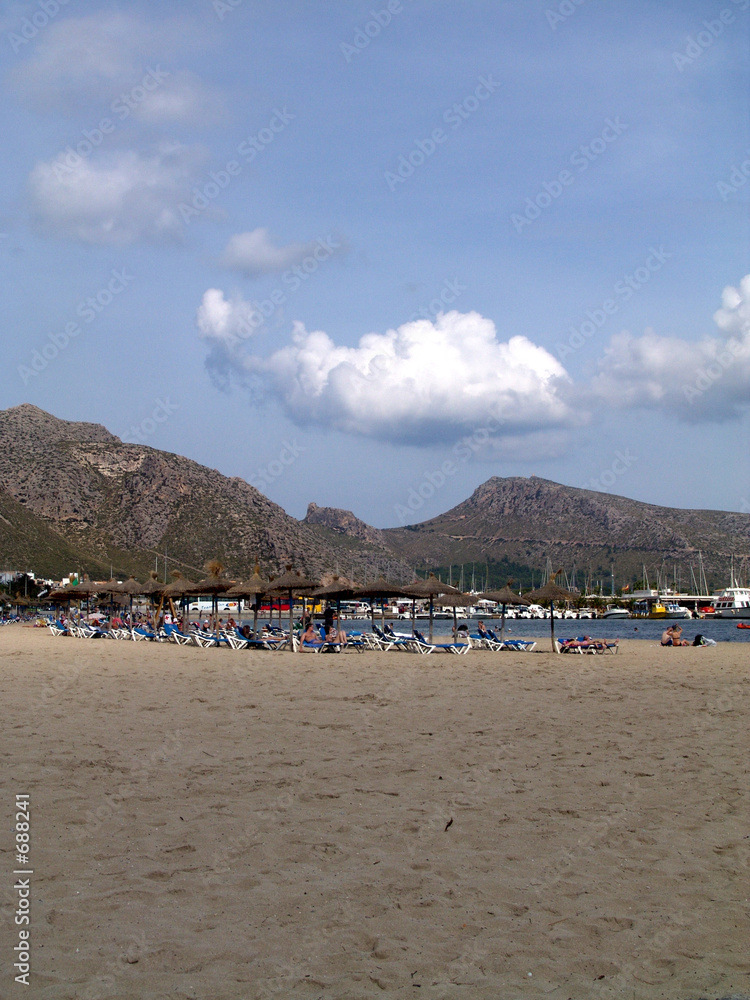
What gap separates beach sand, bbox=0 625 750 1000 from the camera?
12.0 ft

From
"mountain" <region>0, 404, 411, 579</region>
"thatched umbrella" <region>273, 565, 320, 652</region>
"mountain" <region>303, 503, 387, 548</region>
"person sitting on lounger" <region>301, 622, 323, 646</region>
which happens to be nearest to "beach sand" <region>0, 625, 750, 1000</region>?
"person sitting on lounger" <region>301, 622, 323, 646</region>

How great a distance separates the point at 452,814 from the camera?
5906 mm


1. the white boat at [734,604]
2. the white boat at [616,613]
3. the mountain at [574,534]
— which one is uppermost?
the mountain at [574,534]

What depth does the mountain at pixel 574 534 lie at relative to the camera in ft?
442

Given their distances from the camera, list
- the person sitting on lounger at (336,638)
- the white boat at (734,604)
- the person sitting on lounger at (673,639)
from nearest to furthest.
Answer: the person sitting on lounger at (336,638) → the person sitting on lounger at (673,639) → the white boat at (734,604)

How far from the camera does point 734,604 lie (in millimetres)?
76312

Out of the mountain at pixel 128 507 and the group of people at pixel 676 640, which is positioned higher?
the mountain at pixel 128 507

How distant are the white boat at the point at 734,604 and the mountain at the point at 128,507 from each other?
48.3 metres

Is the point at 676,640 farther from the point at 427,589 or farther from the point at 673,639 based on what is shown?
the point at 427,589

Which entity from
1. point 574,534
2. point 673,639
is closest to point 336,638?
point 673,639

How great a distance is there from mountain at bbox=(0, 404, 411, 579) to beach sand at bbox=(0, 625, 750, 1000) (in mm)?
79797

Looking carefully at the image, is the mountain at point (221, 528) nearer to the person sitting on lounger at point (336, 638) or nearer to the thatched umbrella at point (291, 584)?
the thatched umbrella at point (291, 584)

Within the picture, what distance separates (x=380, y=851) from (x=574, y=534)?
5962 inches

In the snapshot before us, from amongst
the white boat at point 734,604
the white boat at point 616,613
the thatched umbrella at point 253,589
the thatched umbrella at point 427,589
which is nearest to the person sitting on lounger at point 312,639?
the thatched umbrella at point 427,589
